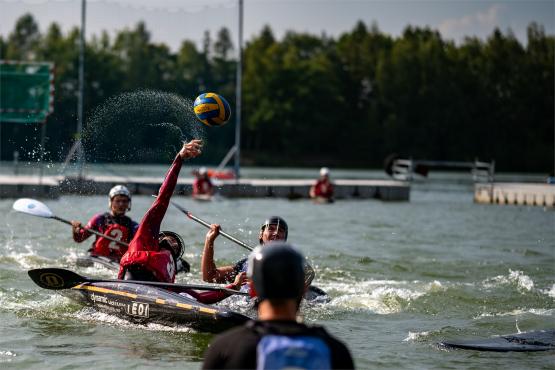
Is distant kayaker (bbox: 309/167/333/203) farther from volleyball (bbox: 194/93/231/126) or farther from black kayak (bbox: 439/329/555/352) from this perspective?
black kayak (bbox: 439/329/555/352)

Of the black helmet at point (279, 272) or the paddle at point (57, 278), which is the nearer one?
the black helmet at point (279, 272)

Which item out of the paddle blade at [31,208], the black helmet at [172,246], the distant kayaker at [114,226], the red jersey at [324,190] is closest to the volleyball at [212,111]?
the black helmet at [172,246]

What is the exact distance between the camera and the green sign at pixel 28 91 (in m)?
32.6

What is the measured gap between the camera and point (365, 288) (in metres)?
13.3

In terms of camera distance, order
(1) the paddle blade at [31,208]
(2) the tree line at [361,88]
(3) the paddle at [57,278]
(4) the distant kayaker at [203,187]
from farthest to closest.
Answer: (2) the tree line at [361,88] < (4) the distant kayaker at [203,187] < (1) the paddle blade at [31,208] < (3) the paddle at [57,278]

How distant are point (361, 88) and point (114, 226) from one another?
7820 cm

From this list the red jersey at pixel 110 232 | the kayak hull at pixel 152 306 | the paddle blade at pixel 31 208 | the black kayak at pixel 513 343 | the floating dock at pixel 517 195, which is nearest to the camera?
the kayak hull at pixel 152 306

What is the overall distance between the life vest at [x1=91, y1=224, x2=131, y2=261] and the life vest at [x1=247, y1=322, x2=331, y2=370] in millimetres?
9294

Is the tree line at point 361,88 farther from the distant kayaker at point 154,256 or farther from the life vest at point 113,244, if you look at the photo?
the distant kayaker at point 154,256

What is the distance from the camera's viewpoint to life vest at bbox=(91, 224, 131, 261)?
13.0 m

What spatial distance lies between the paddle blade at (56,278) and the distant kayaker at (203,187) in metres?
19.5

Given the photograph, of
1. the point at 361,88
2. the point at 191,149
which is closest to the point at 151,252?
the point at 191,149

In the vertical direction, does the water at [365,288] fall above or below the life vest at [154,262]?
below

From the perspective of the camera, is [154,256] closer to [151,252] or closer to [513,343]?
[151,252]
